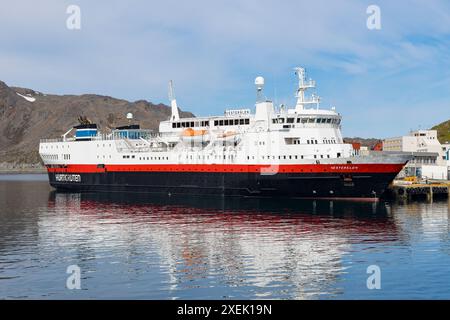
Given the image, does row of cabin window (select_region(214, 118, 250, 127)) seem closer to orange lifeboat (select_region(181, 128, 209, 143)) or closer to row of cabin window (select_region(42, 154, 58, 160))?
orange lifeboat (select_region(181, 128, 209, 143))

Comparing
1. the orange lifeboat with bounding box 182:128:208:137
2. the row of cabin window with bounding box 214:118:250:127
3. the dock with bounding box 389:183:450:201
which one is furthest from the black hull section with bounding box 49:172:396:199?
the dock with bounding box 389:183:450:201

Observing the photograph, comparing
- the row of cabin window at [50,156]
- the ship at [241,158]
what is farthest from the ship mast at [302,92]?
the row of cabin window at [50,156]

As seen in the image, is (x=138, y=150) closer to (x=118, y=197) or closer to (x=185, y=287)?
(x=118, y=197)

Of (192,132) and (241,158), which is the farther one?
(192,132)

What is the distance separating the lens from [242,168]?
5359cm

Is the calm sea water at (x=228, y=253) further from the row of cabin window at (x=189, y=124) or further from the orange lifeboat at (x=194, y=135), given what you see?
the row of cabin window at (x=189, y=124)

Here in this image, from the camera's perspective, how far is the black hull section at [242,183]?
49062 millimetres

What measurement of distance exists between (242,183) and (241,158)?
2635 millimetres

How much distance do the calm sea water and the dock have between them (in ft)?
45.8

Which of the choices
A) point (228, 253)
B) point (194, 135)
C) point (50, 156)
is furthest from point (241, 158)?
point (50, 156)

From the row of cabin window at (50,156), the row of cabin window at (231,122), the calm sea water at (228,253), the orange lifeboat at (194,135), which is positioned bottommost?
the calm sea water at (228,253)

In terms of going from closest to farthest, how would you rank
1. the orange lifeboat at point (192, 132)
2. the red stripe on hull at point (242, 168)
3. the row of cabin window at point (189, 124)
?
the red stripe on hull at point (242, 168) < the orange lifeboat at point (192, 132) < the row of cabin window at point (189, 124)

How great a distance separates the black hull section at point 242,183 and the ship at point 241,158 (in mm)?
96

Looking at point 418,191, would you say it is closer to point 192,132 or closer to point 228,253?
point 192,132
